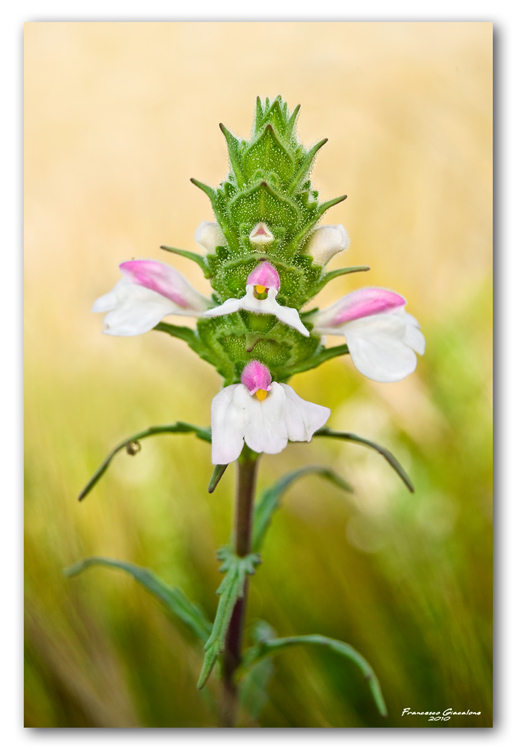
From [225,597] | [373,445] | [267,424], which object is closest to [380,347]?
[373,445]

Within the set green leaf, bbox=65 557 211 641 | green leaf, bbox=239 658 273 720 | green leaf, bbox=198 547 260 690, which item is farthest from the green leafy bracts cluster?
green leaf, bbox=239 658 273 720

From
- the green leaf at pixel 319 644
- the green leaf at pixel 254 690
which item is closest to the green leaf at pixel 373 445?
the green leaf at pixel 319 644

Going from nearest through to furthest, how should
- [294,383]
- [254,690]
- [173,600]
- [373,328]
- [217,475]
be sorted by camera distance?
1. [217,475]
2. [373,328]
3. [173,600]
4. [254,690]
5. [294,383]

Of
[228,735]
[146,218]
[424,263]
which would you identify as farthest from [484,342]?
[228,735]

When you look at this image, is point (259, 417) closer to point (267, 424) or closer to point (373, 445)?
point (267, 424)

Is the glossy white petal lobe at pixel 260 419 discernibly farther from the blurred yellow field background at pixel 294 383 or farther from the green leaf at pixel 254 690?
the blurred yellow field background at pixel 294 383

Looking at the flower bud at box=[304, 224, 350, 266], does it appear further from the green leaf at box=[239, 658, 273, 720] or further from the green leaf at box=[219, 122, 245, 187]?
the green leaf at box=[239, 658, 273, 720]
